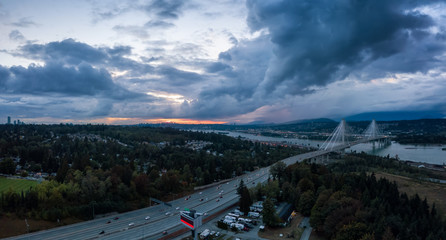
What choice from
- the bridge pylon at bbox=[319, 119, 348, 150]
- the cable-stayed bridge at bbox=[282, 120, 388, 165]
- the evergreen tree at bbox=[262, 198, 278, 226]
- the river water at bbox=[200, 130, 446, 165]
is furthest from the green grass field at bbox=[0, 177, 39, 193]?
the river water at bbox=[200, 130, 446, 165]

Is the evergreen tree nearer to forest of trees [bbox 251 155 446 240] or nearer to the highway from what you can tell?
forest of trees [bbox 251 155 446 240]

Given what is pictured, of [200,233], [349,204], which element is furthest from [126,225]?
[349,204]

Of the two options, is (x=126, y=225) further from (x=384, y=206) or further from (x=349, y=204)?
(x=384, y=206)

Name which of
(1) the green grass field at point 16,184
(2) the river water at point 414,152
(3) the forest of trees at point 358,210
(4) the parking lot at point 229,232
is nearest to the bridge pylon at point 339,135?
(2) the river water at point 414,152

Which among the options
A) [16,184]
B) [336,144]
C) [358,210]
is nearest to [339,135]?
[336,144]

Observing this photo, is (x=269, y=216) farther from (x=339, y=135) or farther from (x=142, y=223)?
(x=339, y=135)
